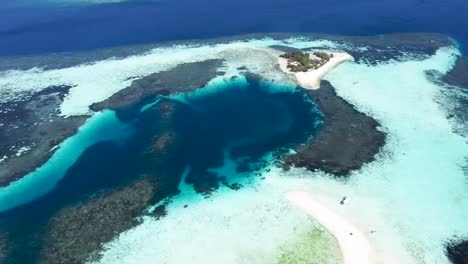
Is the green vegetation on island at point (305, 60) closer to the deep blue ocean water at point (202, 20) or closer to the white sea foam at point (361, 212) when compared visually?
the deep blue ocean water at point (202, 20)

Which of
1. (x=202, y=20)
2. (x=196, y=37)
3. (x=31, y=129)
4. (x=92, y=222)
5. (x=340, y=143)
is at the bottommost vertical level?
(x=92, y=222)

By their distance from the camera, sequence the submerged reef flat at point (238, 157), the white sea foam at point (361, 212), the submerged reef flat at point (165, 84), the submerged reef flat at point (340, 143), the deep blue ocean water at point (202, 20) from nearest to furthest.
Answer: the white sea foam at point (361, 212), the submerged reef flat at point (238, 157), the submerged reef flat at point (340, 143), the submerged reef flat at point (165, 84), the deep blue ocean water at point (202, 20)

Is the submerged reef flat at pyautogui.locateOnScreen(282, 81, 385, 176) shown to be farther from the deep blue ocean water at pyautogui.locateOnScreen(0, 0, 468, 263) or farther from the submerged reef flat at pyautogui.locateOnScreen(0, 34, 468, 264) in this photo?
the deep blue ocean water at pyautogui.locateOnScreen(0, 0, 468, 263)

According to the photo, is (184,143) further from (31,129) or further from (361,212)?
(361,212)

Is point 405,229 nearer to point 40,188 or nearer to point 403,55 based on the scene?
point 40,188

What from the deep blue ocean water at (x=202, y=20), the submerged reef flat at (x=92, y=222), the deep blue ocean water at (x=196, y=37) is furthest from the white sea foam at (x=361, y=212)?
the deep blue ocean water at (x=202, y=20)

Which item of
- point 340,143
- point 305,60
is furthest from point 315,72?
point 340,143
